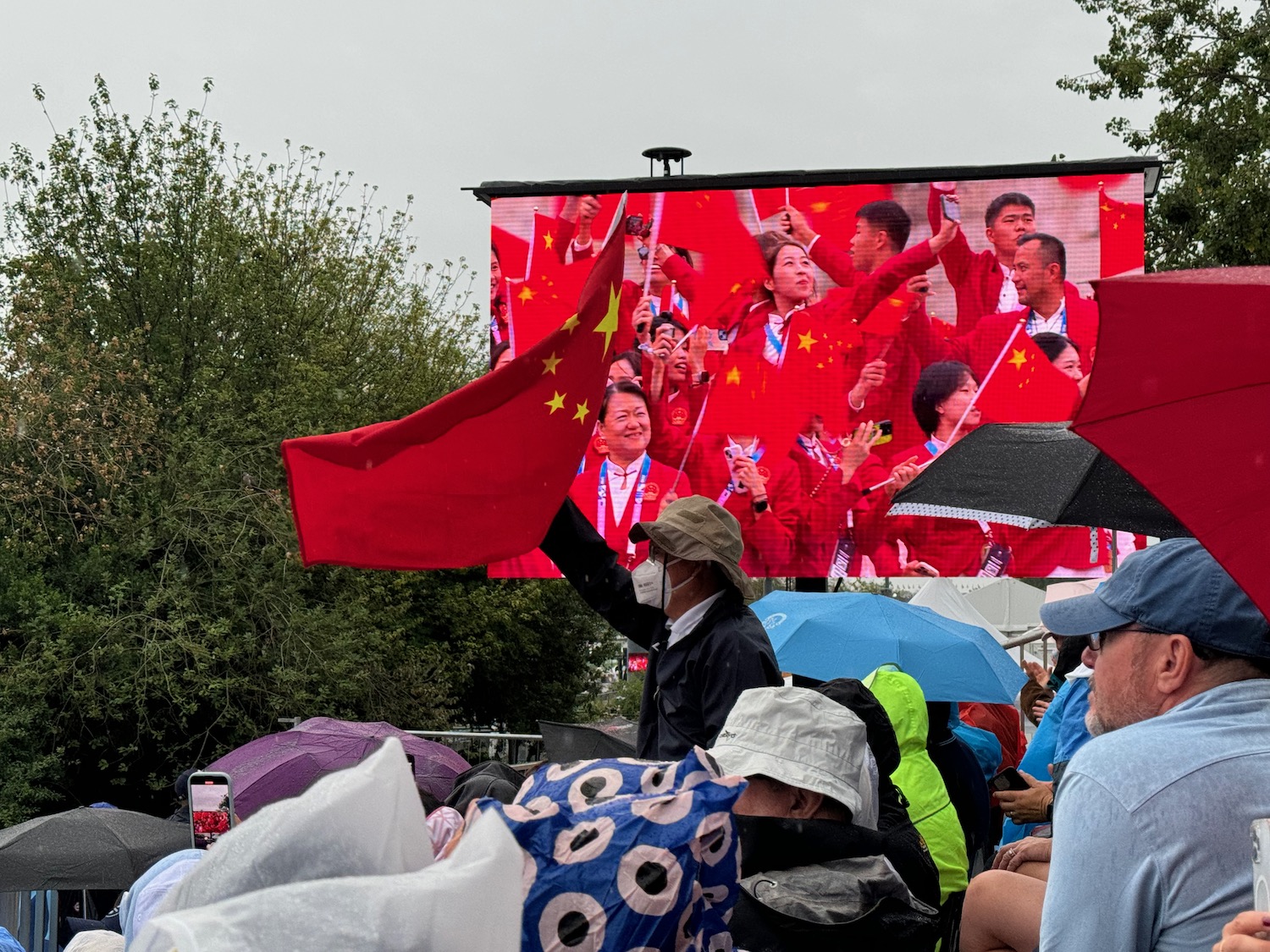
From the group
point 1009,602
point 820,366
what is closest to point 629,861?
point 820,366

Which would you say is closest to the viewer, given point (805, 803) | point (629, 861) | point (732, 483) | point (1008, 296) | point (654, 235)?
point (629, 861)

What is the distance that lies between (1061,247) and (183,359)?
12.7m

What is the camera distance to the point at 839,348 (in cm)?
→ 1744

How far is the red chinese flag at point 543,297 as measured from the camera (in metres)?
17.8

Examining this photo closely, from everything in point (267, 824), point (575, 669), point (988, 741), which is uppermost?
point (267, 824)

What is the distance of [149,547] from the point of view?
1872 centimetres

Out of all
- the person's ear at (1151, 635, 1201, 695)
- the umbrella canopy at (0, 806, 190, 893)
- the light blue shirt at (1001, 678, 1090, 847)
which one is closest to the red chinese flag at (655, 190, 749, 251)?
the umbrella canopy at (0, 806, 190, 893)

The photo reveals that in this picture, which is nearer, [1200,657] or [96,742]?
[1200,657]

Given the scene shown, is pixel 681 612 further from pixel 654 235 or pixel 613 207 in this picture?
pixel 613 207

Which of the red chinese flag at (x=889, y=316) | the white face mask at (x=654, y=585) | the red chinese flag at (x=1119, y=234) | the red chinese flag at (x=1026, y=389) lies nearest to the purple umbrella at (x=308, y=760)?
the white face mask at (x=654, y=585)

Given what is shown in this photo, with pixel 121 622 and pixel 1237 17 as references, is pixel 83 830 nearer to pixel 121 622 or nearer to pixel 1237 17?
pixel 121 622

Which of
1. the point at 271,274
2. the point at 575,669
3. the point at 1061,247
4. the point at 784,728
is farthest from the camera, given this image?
the point at 575,669

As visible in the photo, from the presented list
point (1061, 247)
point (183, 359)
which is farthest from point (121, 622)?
point (1061, 247)

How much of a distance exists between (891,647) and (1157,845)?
5.83 m
